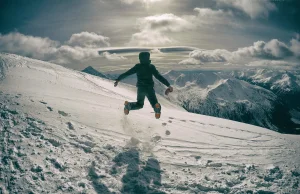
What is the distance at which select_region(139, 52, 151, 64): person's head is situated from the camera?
8664 mm

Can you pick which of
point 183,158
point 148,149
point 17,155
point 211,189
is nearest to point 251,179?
point 211,189

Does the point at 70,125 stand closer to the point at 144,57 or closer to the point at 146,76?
the point at 146,76

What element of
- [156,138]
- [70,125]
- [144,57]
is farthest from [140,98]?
[70,125]

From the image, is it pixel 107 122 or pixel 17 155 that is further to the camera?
pixel 107 122

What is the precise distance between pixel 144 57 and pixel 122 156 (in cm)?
399

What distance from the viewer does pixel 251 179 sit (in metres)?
5.67

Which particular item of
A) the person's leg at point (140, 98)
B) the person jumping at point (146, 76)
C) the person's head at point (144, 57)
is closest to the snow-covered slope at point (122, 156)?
the person's leg at point (140, 98)

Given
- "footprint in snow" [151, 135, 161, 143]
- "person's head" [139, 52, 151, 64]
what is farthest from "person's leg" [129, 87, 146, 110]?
"footprint in snow" [151, 135, 161, 143]

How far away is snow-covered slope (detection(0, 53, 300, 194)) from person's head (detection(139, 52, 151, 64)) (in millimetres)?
2503

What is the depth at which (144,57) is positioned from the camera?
28.6ft

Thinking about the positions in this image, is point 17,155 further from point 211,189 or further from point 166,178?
point 211,189

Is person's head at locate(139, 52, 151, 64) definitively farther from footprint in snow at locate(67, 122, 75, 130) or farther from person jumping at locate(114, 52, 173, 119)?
footprint in snow at locate(67, 122, 75, 130)

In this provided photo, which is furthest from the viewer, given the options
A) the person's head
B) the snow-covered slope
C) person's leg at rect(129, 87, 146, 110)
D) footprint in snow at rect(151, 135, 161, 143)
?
person's leg at rect(129, 87, 146, 110)

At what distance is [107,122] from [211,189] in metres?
4.71
